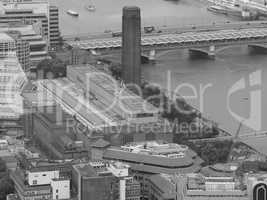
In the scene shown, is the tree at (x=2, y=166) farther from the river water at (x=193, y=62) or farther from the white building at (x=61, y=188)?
the river water at (x=193, y=62)

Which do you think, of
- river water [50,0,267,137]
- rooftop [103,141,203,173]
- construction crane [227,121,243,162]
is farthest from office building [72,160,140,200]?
river water [50,0,267,137]

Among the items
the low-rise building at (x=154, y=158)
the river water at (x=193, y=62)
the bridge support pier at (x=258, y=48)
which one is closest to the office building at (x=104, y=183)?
the low-rise building at (x=154, y=158)

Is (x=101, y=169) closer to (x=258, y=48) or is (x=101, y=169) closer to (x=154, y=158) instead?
(x=154, y=158)

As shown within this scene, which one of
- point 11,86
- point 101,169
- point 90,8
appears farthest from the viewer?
point 90,8

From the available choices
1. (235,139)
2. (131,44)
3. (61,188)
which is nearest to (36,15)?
(131,44)

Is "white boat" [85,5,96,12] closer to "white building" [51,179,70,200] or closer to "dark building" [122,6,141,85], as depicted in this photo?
"dark building" [122,6,141,85]
